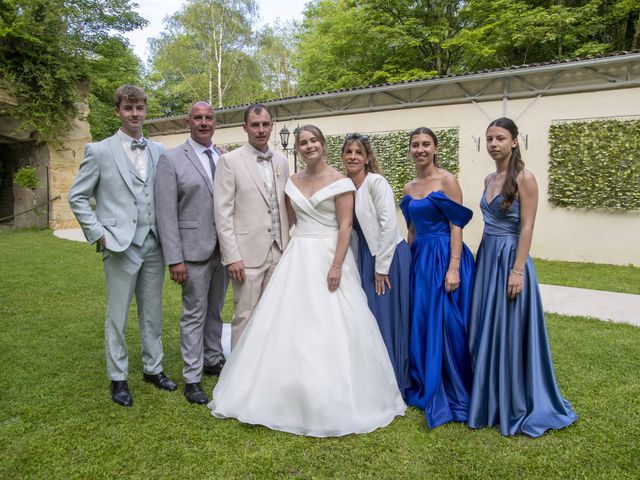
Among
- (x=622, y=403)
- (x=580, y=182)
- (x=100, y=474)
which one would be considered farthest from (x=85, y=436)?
(x=580, y=182)

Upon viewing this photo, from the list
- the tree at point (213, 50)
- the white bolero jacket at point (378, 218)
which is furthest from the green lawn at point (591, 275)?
the tree at point (213, 50)

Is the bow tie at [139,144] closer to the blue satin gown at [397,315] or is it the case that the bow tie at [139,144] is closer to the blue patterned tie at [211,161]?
the blue patterned tie at [211,161]

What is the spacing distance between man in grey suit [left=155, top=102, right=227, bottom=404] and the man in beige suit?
0.15 meters

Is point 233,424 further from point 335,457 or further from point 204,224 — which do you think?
point 204,224

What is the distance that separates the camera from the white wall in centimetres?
895

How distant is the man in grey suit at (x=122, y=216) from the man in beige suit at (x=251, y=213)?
53 cm

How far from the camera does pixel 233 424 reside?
10.0 feet

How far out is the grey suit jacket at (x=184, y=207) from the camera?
332cm

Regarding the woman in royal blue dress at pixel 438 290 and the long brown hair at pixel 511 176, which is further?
the woman in royal blue dress at pixel 438 290

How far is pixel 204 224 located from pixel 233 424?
4.55 ft

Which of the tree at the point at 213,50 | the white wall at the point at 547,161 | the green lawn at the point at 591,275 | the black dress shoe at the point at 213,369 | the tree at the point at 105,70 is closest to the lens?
the black dress shoe at the point at 213,369

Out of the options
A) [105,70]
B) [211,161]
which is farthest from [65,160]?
[211,161]

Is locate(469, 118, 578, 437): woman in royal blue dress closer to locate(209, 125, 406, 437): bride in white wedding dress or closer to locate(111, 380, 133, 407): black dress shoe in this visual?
locate(209, 125, 406, 437): bride in white wedding dress

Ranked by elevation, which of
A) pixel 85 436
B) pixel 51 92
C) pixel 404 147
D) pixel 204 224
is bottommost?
pixel 85 436
